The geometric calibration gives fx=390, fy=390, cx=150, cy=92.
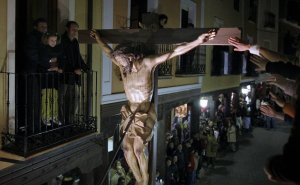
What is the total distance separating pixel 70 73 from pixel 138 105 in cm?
308

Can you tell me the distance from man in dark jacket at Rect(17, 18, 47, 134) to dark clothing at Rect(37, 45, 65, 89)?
96 mm

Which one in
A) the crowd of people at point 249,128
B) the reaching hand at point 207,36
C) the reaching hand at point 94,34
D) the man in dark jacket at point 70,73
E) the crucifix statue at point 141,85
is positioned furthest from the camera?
the man in dark jacket at point 70,73

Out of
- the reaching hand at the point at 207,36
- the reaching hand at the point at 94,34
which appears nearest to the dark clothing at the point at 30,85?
the reaching hand at the point at 94,34

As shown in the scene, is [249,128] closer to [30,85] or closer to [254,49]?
[30,85]

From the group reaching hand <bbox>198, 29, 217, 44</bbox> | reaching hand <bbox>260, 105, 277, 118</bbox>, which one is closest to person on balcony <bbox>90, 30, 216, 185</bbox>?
reaching hand <bbox>198, 29, 217, 44</bbox>

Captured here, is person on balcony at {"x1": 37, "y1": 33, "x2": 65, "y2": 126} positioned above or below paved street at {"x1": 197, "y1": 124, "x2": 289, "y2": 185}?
above

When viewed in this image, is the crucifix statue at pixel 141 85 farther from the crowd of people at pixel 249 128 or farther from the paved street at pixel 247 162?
the paved street at pixel 247 162

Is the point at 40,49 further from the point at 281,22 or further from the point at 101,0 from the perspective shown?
the point at 281,22

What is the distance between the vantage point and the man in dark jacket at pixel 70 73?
7.01 meters

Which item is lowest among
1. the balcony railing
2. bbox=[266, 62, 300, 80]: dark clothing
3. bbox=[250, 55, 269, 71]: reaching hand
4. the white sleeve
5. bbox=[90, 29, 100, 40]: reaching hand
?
the balcony railing

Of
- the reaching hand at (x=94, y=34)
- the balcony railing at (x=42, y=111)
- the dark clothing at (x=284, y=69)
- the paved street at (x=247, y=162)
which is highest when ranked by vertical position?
the reaching hand at (x=94, y=34)

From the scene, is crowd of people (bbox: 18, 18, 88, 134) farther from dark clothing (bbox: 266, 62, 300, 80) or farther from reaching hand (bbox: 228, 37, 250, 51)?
dark clothing (bbox: 266, 62, 300, 80)

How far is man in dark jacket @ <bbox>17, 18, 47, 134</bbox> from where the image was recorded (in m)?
6.05

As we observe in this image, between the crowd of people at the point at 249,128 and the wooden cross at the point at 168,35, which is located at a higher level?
the wooden cross at the point at 168,35
